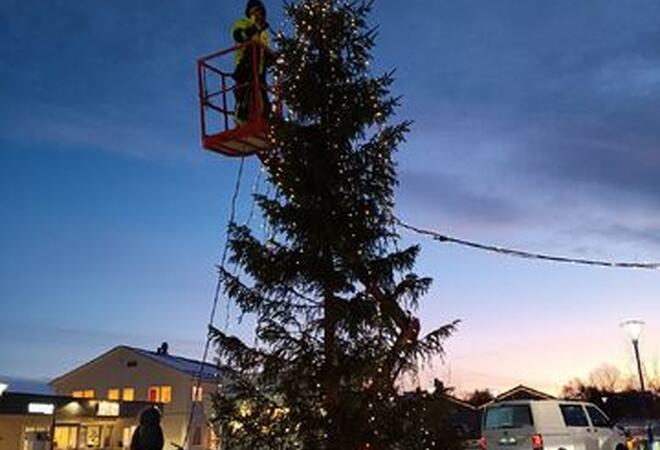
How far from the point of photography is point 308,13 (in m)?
11.9

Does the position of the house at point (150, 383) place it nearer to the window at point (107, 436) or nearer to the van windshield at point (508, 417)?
the window at point (107, 436)

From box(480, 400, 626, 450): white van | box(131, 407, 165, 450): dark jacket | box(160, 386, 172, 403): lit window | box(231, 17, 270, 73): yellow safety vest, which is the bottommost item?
box(131, 407, 165, 450): dark jacket

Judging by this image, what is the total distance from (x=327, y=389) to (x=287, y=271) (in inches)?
63.5

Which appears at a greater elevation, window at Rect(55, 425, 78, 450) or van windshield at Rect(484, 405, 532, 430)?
window at Rect(55, 425, 78, 450)

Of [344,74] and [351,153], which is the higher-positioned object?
[344,74]

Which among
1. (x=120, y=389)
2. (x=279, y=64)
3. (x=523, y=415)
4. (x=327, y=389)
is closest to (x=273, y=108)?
(x=279, y=64)

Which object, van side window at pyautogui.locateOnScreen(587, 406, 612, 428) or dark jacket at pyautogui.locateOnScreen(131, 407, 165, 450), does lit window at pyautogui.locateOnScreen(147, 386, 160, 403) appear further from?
dark jacket at pyautogui.locateOnScreen(131, 407, 165, 450)

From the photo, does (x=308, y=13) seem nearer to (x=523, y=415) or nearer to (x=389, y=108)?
(x=389, y=108)

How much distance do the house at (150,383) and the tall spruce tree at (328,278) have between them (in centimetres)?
3693

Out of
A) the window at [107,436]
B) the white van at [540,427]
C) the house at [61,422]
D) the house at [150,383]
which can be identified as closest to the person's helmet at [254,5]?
the white van at [540,427]

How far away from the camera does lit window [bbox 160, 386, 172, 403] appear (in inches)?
2041

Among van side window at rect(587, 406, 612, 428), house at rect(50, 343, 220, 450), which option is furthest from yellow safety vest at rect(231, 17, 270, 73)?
house at rect(50, 343, 220, 450)

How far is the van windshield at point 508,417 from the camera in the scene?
1922cm

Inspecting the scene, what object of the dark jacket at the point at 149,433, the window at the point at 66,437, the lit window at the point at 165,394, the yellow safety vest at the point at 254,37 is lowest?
the dark jacket at the point at 149,433
